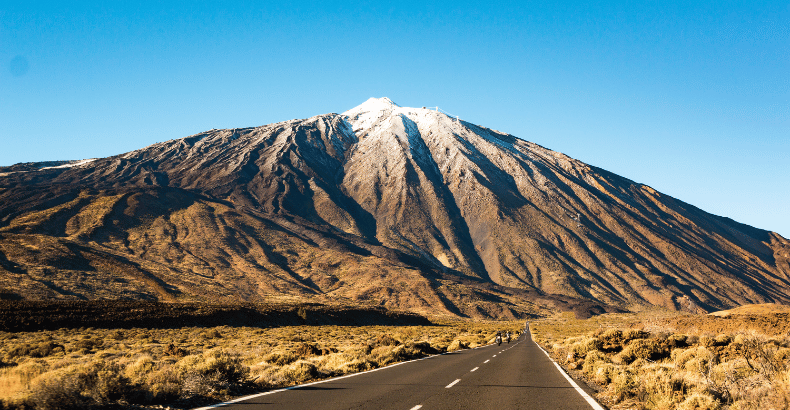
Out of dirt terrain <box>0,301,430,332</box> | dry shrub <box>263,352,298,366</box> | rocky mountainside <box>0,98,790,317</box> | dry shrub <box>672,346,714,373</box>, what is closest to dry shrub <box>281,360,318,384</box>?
dry shrub <box>263,352,298,366</box>

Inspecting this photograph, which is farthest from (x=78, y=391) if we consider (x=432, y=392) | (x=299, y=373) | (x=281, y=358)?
(x=281, y=358)

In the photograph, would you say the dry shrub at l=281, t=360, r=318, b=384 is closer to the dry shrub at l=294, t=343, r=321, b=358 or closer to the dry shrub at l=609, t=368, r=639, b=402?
the dry shrub at l=294, t=343, r=321, b=358

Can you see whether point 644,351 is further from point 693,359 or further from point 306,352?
point 306,352

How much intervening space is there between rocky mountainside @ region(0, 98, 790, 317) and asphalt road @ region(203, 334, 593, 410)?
70.6 metres

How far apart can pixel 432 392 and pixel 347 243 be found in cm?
13248

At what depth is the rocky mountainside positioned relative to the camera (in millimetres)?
95438

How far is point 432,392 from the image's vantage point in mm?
11602

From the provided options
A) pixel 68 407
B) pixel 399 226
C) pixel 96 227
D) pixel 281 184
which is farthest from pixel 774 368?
pixel 281 184

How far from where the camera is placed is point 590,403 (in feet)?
33.6

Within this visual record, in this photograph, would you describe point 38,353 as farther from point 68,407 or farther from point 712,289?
point 712,289

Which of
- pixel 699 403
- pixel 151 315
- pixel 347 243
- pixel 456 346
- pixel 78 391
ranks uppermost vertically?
pixel 347 243

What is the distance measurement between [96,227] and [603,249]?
14198 centimetres

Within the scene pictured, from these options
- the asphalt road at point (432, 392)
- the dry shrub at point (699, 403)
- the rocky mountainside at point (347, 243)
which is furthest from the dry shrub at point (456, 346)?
the rocky mountainside at point (347, 243)

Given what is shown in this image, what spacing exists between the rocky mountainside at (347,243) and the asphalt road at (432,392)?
232 feet
